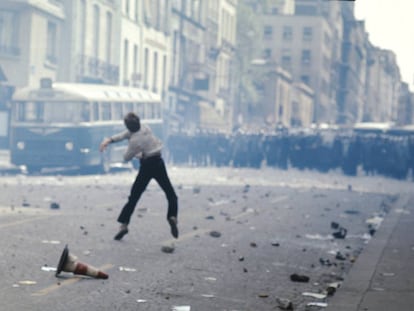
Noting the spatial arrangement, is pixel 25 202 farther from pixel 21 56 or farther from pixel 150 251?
pixel 21 56

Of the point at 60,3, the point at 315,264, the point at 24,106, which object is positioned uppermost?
the point at 60,3

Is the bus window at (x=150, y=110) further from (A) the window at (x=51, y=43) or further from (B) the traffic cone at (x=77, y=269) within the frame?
(B) the traffic cone at (x=77, y=269)

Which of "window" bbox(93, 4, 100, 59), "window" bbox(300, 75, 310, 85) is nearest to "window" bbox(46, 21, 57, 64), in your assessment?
"window" bbox(93, 4, 100, 59)

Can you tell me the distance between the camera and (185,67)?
65062mm

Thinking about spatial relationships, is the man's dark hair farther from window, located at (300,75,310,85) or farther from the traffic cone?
window, located at (300,75,310,85)

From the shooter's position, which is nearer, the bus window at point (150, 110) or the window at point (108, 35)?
the bus window at point (150, 110)

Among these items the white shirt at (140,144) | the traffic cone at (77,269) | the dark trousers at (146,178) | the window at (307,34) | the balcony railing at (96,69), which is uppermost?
the window at (307,34)

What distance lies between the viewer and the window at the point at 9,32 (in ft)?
133

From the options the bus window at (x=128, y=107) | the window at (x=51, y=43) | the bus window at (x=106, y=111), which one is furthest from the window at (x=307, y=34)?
the bus window at (x=106, y=111)

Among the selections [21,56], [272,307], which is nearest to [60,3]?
[21,56]

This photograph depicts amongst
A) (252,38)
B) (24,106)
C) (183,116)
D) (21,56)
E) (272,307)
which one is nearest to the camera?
(272,307)

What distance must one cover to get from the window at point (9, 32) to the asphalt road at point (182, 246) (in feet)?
56.6

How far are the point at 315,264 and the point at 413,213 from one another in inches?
343

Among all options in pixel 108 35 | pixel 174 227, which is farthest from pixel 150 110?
pixel 174 227
